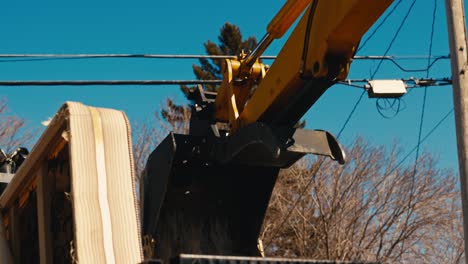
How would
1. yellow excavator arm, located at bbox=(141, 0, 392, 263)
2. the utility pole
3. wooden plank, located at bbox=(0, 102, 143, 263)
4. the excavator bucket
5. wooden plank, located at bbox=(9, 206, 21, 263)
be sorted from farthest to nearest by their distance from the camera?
the excavator bucket
the utility pole
yellow excavator arm, located at bbox=(141, 0, 392, 263)
wooden plank, located at bbox=(9, 206, 21, 263)
wooden plank, located at bbox=(0, 102, 143, 263)

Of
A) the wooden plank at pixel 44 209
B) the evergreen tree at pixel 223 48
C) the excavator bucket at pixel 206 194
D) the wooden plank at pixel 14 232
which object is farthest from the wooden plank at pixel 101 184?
the evergreen tree at pixel 223 48

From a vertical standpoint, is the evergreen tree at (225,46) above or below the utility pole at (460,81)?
above

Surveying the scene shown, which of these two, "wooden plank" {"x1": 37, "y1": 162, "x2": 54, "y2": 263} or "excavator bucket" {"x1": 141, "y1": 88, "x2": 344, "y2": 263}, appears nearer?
"wooden plank" {"x1": 37, "y1": 162, "x2": 54, "y2": 263}

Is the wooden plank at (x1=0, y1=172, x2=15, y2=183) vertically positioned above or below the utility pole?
below

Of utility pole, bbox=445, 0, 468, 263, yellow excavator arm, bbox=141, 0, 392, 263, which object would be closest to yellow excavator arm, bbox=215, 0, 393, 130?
yellow excavator arm, bbox=141, 0, 392, 263

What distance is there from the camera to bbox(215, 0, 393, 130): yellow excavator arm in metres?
7.00

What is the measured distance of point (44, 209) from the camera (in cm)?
283

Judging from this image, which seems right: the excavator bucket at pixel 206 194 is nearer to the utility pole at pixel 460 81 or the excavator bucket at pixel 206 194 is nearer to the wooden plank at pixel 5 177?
the utility pole at pixel 460 81

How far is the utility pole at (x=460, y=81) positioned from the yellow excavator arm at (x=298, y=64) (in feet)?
6.62

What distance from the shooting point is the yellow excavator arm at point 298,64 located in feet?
23.0

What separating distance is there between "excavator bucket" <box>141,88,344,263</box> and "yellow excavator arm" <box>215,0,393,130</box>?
1.52ft

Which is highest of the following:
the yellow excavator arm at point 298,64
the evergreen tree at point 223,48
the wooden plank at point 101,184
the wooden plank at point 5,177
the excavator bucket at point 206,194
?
the evergreen tree at point 223,48

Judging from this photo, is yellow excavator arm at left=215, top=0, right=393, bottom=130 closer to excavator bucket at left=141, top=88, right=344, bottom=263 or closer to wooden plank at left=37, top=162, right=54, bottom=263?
excavator bucket at left=141, top=88, right=344, bottom=263

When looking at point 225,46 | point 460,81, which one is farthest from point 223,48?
point 460,81
